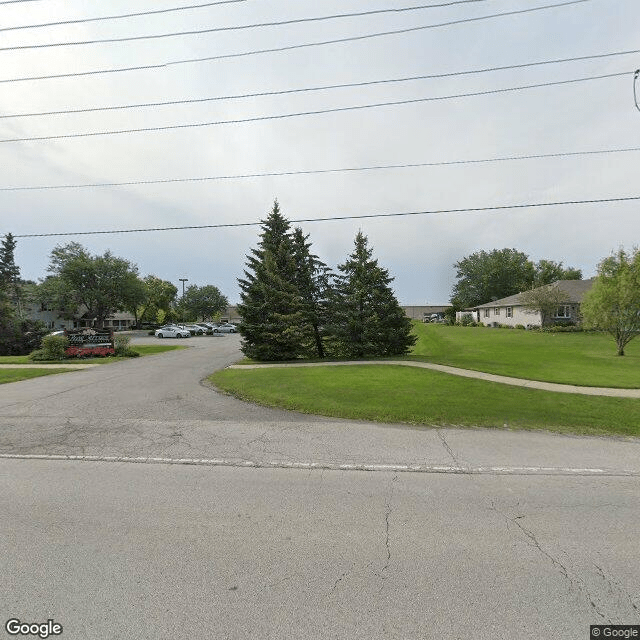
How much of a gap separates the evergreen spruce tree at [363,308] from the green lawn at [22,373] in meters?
13.7

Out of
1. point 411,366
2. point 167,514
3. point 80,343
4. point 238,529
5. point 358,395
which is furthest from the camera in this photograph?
point 80,343

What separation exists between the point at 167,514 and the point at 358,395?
6067mm

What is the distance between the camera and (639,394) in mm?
9375

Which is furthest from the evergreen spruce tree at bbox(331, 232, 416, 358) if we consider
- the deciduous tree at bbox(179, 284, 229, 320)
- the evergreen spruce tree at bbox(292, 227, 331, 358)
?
the deciduous tree at bbox(179, 284, 229, 320)

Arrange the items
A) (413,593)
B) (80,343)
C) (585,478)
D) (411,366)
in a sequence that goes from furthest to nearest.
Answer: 1. (80,343)
2. (411,366)
3. (585,478)
4. (413,593)

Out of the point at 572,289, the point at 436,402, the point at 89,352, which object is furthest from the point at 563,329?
the point at 89,352

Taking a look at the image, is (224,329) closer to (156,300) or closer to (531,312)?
(156,300)

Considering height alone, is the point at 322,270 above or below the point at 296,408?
above

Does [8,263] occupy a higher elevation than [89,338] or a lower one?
higher

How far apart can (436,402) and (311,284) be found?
12277 mm

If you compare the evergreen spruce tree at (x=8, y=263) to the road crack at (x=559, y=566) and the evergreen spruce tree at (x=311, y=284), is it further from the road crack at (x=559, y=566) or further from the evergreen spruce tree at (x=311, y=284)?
the road crack at (x=559, y=566)

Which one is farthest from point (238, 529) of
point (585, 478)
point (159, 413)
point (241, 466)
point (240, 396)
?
point (240, 396)

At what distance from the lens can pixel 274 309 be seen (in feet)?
59.6

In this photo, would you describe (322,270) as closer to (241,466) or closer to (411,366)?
(411,366)
